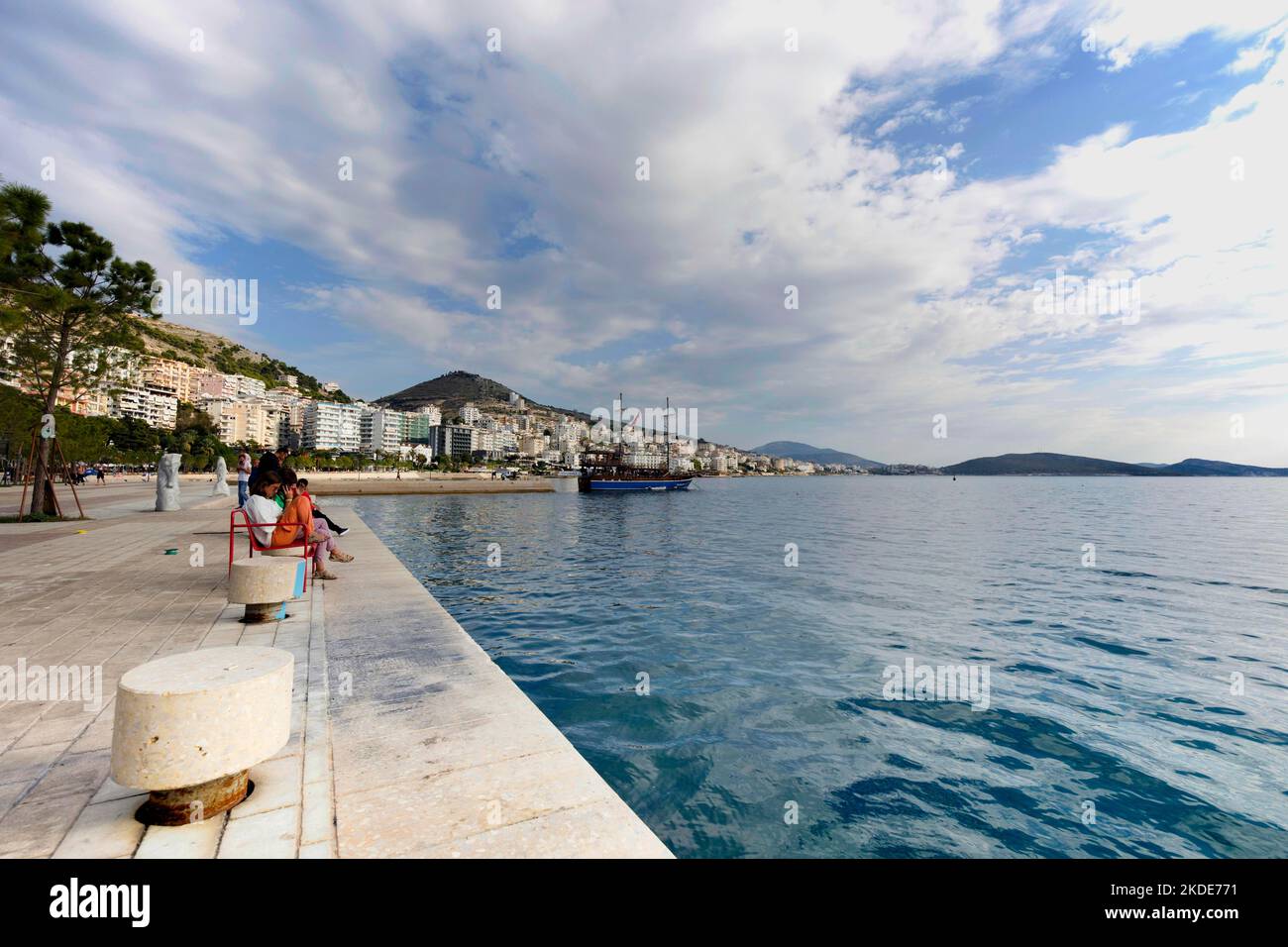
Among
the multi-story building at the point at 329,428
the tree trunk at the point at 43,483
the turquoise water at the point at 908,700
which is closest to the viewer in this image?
the turquoise water at the point at 908,700

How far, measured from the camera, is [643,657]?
8.98m

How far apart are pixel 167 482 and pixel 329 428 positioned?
17479cm

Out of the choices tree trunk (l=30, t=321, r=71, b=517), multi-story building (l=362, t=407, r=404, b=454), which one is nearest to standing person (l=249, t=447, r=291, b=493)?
tree trunk (l=30, t=321, r=71, b=517)

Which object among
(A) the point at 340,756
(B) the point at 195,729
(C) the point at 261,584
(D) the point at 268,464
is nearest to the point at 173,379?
(D) the point at 268,464

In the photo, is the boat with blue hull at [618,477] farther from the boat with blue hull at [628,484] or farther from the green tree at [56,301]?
the green tree at [56,301]

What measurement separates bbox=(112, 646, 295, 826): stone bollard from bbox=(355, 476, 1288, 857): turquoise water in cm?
314

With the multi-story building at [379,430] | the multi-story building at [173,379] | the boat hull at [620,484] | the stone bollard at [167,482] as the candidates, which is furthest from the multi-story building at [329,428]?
the stone bollard at [167,482]

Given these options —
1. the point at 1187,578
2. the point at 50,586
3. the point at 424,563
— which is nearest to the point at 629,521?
the point at 424,563

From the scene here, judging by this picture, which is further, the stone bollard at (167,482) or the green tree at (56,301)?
the stone bollard at (167,482)

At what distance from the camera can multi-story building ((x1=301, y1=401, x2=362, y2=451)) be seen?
17225 centimetres

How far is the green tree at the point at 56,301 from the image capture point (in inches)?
598

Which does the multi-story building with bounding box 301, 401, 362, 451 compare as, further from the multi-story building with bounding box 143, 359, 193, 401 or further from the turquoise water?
the turquoise water

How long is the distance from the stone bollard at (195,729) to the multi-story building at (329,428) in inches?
7334

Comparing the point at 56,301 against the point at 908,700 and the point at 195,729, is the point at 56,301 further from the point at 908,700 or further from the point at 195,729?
the point at 908,700
